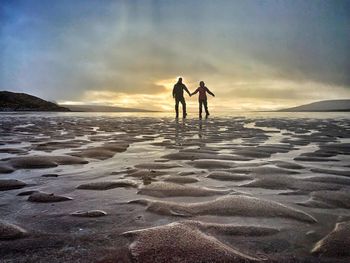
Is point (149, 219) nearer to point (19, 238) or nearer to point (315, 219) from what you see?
point (19, 238)

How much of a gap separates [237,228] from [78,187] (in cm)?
171

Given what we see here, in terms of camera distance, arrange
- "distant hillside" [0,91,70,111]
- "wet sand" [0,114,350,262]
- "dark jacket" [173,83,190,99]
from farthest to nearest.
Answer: "distant hillside" [0,91,70,111]
"dark jacket" [173,83,190,99]
"wet sand" [0,114,350,262]

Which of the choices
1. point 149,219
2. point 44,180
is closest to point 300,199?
point 149,219

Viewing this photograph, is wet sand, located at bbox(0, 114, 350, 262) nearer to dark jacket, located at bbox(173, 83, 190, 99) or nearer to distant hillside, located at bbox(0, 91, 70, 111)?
dark jacket, located at bbox(173, 83, 190, 99)

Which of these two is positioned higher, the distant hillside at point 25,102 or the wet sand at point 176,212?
the distant hillside at point 25,102

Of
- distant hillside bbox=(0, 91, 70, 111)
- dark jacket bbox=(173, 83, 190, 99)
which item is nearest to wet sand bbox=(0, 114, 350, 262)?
dark jacket bbox=(173, 83, 190, 99)

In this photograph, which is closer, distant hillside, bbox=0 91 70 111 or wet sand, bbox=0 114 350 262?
wet sand, bbox=0 114 350 262

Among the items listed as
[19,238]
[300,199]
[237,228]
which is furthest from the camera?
[300,199]

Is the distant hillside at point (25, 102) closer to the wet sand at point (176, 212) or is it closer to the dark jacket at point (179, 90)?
the dark jacket at point (179, 90)

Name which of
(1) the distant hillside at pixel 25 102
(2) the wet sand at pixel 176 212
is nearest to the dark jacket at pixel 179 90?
(2) the wet sand at pixel 176 212

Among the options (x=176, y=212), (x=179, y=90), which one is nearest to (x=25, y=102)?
(x=179, y=90)

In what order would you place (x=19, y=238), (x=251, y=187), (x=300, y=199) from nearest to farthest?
(x=19, y=238), (x=300, y=199), (x=251, y=187)

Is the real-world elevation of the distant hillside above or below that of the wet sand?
above

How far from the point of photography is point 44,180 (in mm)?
3439
